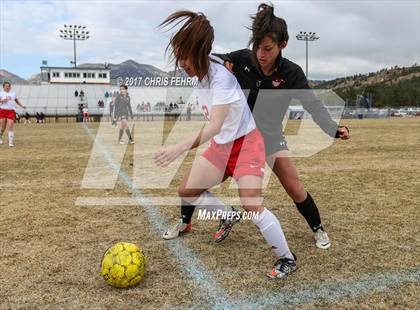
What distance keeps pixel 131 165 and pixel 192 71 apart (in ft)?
22.5

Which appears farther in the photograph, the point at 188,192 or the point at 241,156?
the point at 188,192

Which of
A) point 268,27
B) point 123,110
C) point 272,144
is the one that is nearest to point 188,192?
point 272,144

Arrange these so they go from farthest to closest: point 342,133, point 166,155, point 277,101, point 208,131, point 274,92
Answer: point 277,101
point 274,92
point 342,133
point 208,131
point 166,155

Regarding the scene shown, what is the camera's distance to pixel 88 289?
330cm

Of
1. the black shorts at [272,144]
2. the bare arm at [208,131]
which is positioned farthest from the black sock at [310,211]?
the bare arm at [208,131]

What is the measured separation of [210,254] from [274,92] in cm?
165

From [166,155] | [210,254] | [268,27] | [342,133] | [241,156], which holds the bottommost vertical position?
Result: [210,254]

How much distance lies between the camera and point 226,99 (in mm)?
3307

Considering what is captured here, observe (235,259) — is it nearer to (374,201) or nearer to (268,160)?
(268,160)

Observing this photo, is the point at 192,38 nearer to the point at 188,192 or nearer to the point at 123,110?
the point at 188,192

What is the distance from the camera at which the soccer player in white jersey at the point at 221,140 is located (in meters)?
3.17

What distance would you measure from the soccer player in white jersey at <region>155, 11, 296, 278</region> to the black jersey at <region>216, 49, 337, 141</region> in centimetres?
28

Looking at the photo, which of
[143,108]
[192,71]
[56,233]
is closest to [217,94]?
[192,71]

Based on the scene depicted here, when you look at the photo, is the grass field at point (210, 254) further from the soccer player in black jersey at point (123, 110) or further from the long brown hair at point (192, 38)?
the soccer player in black jersey at point (123, 110)
